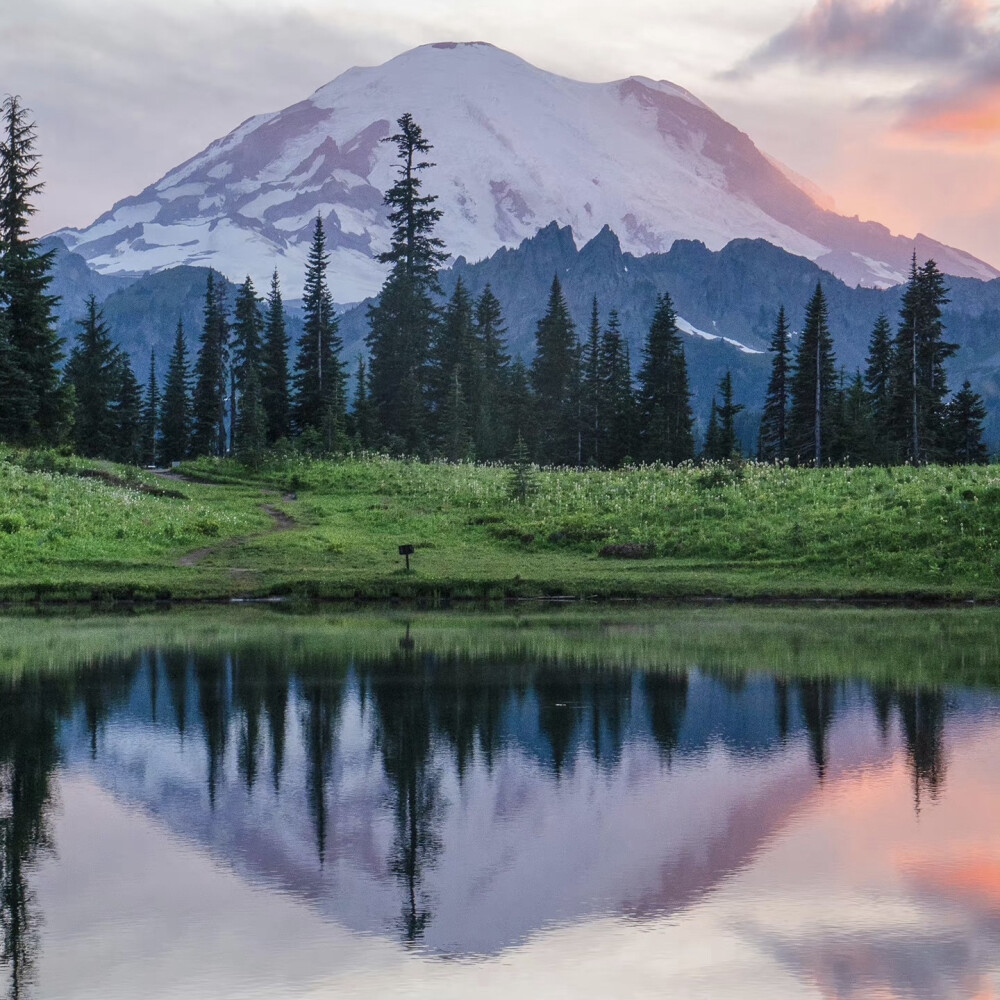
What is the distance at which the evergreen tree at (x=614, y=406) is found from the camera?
4063 inches

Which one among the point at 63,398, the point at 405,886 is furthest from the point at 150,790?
the point at 63,398

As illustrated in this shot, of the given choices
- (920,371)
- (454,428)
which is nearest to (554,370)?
(454,428)

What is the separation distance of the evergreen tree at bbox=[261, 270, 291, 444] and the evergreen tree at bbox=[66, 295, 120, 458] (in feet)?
43.7

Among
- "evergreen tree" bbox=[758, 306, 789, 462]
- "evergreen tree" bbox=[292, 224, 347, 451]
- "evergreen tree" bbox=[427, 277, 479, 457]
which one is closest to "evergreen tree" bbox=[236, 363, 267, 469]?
"evergreen tree" bbox=[292, 224, 347, 451]

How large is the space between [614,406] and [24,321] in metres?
47.1

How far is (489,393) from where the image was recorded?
109 metres

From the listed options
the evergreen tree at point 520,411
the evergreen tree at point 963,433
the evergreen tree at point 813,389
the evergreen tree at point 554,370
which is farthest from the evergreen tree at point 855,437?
the evergreen tree at point 520,411

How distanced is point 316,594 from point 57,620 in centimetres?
780

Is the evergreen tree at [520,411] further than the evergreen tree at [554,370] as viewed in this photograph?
No

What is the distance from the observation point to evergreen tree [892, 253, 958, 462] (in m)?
86.1

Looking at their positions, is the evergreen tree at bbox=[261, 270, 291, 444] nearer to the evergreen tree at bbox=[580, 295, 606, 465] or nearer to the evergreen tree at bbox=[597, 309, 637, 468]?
the evergreen tree at bbox=[580, 295, 606, 465]

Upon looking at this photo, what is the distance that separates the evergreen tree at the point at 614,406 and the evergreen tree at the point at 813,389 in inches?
504

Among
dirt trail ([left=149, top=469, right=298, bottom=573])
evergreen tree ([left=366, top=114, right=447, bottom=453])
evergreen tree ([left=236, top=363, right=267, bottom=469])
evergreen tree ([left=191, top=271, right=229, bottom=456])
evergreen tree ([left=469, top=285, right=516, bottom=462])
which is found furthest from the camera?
evergreen tree ([left=191, top=271, right=229, bottom=456])

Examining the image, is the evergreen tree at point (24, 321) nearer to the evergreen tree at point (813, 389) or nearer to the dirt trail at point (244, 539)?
the dirt trail at point (244, 539)
